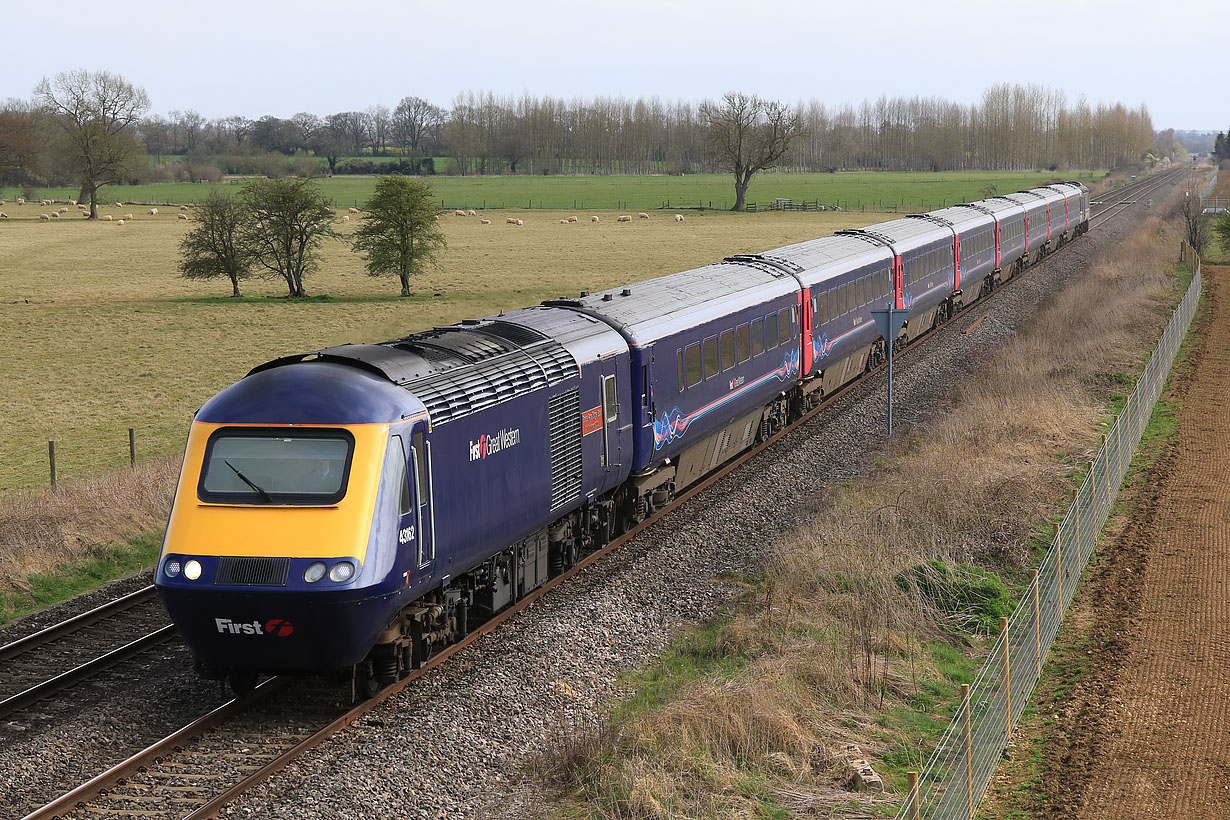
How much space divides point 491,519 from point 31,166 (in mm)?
128480

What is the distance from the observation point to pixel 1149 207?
9731 cm

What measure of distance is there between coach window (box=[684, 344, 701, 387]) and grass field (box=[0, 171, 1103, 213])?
10015 centimetres

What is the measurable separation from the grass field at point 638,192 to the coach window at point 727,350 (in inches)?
3873

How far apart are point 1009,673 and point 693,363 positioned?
30.1 ft

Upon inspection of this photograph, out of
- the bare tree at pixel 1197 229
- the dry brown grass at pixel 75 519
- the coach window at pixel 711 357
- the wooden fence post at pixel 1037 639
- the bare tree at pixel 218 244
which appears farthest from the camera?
the bare tree at pixel 1197 229

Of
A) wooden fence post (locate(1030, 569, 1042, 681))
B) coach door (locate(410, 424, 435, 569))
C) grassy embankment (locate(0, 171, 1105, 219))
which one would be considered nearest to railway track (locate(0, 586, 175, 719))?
coach door (locate(410, 424, 435, 569))

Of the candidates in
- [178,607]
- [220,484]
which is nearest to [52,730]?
[178,607]

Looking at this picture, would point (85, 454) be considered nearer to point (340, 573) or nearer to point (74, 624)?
point (74, 624)

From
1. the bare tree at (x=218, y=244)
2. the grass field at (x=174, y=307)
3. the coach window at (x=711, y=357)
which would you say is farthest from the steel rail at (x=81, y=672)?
the bare tree at (x=218, y=244)

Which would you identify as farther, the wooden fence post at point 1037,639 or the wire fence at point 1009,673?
the wooden fence post at point 1037,639

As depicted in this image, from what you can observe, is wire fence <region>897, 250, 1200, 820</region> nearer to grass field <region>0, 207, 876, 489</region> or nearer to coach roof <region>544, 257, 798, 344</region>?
coach roof <region>544, 257, 798, 344</region>

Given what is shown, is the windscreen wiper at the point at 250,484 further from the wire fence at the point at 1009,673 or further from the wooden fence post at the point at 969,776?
the wooden fence post at the point at 969,776

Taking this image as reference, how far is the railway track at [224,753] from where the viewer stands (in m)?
9.94

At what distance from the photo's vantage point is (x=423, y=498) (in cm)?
1195
